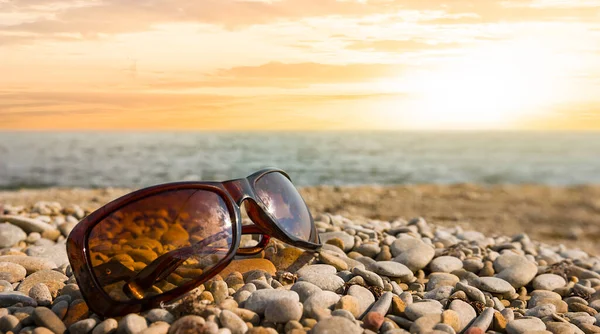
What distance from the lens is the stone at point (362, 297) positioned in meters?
2.70

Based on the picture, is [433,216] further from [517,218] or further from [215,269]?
[215,269]

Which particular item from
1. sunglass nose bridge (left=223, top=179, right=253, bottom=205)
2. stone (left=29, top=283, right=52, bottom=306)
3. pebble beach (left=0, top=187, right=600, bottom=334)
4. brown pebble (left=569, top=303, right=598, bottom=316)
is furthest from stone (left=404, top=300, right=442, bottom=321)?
stone (left=29, top=283, right=52, bottom=306)

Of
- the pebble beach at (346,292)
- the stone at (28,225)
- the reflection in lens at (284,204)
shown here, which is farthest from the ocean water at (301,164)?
the reflection in lens at (284,204)

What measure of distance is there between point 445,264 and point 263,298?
61.5 inches

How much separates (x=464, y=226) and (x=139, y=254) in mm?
5867

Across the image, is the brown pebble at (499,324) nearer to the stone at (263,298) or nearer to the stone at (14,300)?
the stone at (263,298)

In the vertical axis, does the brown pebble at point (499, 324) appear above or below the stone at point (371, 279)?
below

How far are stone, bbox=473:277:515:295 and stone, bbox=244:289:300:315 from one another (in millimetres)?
1337

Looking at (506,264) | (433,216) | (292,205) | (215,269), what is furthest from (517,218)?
(215,269)

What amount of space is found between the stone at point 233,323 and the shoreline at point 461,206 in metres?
4.88

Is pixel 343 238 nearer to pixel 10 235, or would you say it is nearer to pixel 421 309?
pixel 421 309

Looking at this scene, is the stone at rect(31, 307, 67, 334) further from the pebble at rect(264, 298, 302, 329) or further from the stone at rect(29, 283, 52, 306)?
the pebble at rect(264, 298, 302, 329)

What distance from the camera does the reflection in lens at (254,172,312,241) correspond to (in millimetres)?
3244

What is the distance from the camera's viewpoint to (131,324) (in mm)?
2387
